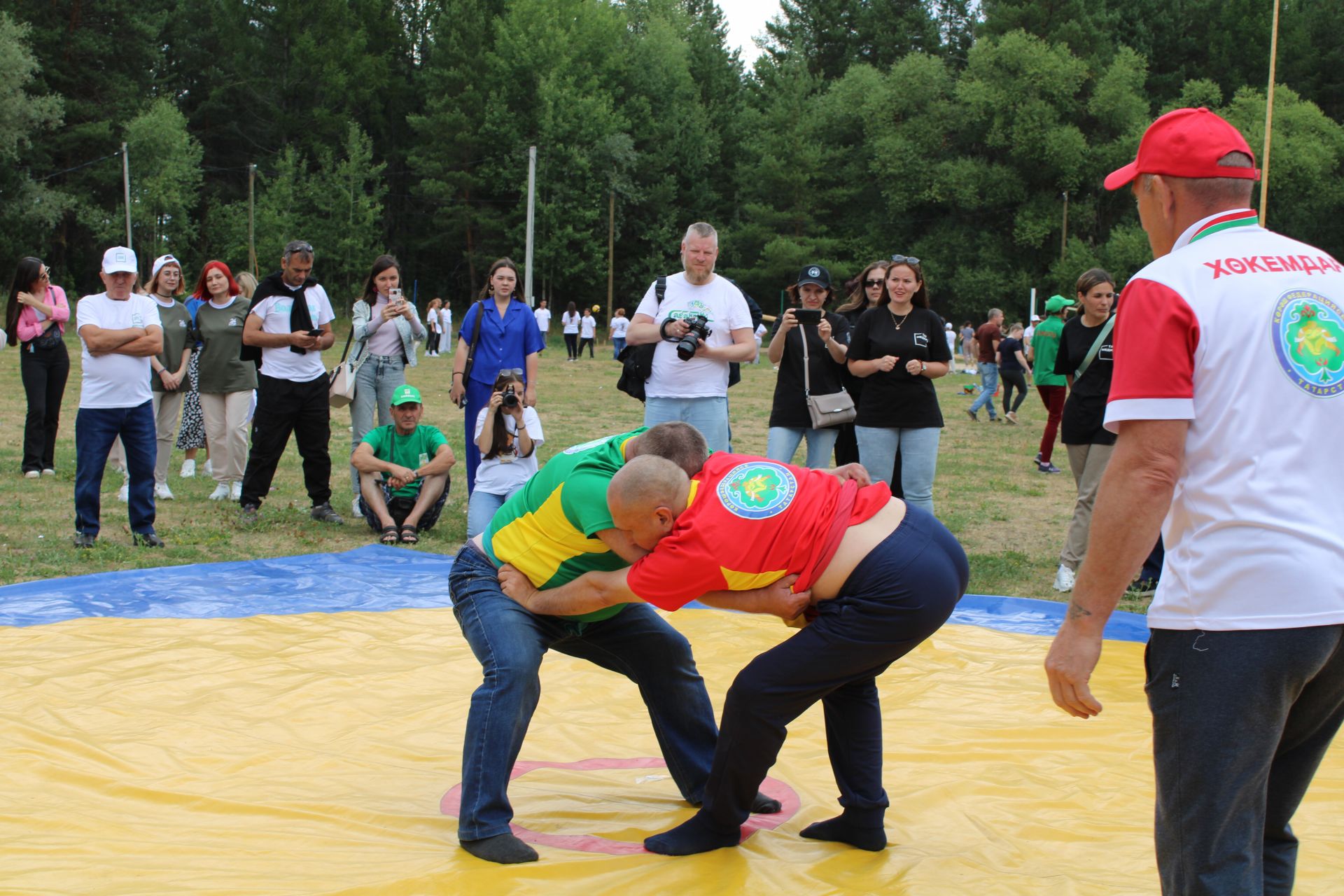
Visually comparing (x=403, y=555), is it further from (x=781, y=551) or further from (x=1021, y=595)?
(x=781, y=551)

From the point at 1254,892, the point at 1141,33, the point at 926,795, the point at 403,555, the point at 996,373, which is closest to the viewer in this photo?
the point at 1254,892

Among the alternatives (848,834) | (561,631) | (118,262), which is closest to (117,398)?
(118,262)

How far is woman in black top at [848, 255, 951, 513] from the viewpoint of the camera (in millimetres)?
6199

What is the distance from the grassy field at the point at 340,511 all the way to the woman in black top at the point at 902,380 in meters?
0.83

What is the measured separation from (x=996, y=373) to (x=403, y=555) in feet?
39.9

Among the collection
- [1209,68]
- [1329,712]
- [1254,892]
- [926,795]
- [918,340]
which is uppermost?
[1209,68]

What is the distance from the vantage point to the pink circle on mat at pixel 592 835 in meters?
3.10

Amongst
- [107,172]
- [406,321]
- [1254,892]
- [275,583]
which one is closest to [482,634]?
[1254,892]

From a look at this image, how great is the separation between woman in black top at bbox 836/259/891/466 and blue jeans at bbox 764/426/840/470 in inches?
3.6

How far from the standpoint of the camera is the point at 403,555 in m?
6.75

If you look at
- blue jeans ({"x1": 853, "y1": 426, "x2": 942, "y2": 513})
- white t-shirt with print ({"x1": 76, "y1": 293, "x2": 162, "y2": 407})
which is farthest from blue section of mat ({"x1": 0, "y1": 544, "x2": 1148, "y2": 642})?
white t-shirt with print ({"x1": 76, "y1": 293, "x2": 162, "y2": 407})

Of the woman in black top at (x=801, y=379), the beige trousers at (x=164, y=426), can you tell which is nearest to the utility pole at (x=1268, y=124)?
the woman in black top at (x=801, y=379)

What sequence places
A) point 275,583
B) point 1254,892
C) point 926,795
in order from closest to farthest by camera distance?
point 1254,892 → point 926,795 → point 275,583

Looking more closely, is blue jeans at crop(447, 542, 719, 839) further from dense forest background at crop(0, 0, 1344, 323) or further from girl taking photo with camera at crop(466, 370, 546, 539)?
dense forest background at crop(0, 0, 1344, 323)
